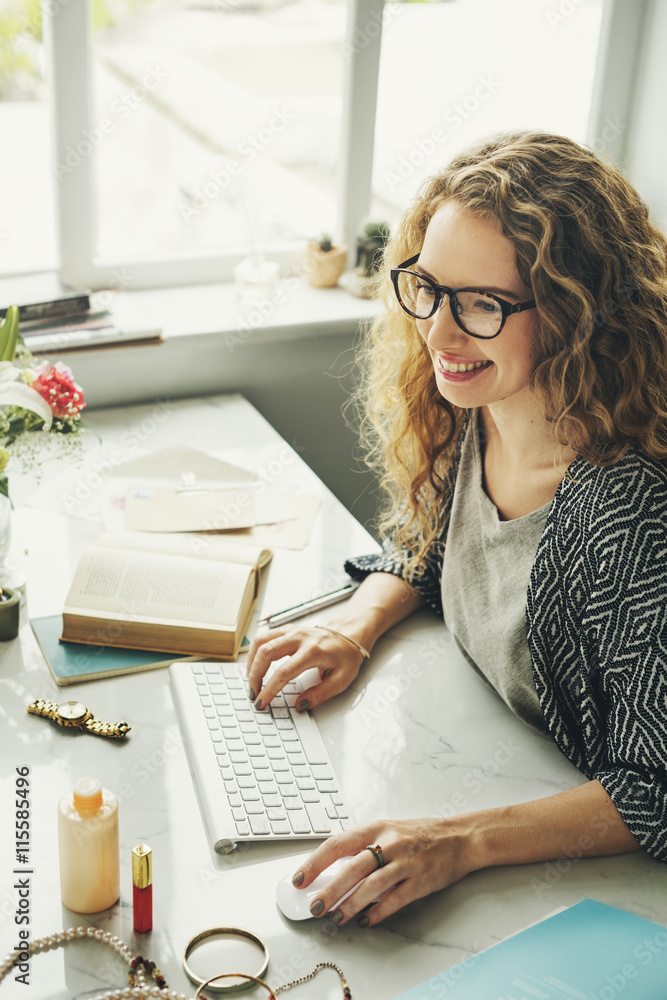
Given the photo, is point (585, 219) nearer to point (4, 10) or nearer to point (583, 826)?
point (583, 826)

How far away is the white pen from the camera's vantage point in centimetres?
137

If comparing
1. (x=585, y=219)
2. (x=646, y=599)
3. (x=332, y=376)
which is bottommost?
(x=332, y=376)

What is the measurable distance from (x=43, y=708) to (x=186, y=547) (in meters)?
0.35

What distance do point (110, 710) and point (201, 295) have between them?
1318 mm

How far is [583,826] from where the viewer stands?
100 cm

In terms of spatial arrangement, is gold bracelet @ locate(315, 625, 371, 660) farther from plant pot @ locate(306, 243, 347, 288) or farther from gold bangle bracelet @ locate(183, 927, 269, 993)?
plant pot @ locate(306, 243, 347, 288)

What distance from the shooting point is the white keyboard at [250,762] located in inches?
40.3

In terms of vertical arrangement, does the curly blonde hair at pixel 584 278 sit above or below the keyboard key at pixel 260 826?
above

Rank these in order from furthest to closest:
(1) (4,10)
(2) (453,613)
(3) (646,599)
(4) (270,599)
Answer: (1) (4,10) < (4) (270,599) < (2) (453,613) < (3) (646,599)

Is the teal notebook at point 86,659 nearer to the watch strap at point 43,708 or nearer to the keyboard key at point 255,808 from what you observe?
the watch strap at point 43,708

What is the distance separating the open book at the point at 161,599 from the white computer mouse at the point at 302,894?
41cm

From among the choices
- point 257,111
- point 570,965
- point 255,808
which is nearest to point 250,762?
point 255,808

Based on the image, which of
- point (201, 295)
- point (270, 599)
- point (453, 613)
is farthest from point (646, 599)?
point (201, 295)

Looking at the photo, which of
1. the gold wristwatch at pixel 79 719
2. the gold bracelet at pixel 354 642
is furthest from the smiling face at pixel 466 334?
the gold wristwatch at pixel 79 719
